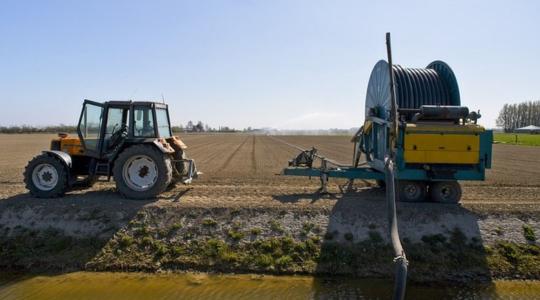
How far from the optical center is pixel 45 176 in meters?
11.4

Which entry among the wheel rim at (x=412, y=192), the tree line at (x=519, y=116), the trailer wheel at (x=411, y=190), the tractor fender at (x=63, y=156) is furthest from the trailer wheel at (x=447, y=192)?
the tree line at (x=519, y=116)

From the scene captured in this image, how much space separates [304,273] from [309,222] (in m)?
1.57

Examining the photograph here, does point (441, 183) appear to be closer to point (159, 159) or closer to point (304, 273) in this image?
point (304, 273)

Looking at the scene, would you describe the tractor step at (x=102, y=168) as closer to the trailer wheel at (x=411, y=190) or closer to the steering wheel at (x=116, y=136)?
the steering wheel at (x=116, y=136)

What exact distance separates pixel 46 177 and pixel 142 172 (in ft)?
8.16

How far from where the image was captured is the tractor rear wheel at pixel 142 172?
36.7ft

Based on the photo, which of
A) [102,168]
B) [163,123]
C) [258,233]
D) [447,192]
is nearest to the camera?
[258,233]

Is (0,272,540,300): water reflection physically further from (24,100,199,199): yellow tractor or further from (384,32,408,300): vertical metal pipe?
(24,100,199,199): yellow tractor

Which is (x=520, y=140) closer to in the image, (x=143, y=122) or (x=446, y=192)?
(x=446, y=192)

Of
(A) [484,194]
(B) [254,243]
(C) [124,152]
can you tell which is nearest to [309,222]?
(B) [254,243]

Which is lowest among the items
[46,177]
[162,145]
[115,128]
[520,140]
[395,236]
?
[520,140]

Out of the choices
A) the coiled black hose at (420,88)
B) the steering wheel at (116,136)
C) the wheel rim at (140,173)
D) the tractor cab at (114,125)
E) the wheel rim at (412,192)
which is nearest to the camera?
the wheel rim at (412,192)

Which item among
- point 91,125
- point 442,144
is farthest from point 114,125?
point 442,144

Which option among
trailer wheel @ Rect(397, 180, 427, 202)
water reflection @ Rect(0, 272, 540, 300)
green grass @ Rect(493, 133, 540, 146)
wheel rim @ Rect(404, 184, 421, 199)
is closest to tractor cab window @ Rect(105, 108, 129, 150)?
water reflection @ Rect(0, 272, 540, 300)
